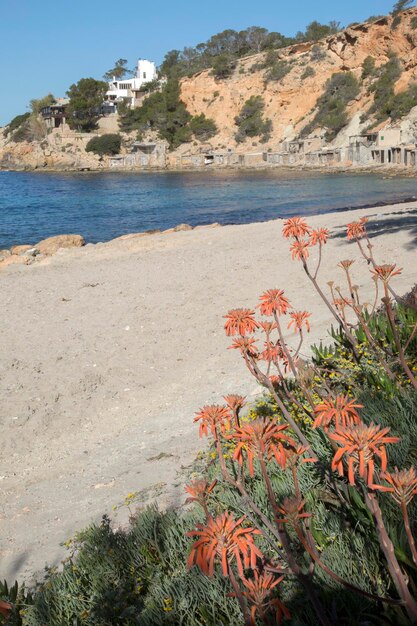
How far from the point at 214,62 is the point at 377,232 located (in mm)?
84013

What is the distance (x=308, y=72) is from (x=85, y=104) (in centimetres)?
3906

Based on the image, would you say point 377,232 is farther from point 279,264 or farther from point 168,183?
point 168,183

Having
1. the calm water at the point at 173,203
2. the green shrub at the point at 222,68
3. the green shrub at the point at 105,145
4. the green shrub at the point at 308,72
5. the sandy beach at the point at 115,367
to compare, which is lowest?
the sandy beach at the point at 115,367

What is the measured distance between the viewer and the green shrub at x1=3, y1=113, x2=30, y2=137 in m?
113

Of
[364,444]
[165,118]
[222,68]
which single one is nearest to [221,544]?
[364,444]

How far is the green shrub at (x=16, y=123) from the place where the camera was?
11271cm

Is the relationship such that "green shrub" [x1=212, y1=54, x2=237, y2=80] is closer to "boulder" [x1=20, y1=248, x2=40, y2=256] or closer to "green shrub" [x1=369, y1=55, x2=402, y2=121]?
"green shrub" [x1=369, y1=55, x2=402, y2=121]

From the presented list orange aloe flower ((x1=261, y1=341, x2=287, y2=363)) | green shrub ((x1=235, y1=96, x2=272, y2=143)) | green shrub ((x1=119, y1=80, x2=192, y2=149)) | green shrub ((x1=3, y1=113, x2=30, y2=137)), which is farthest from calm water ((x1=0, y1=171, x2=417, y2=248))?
green shrub ((x1=3, y1=113, x2=30, y2=137))

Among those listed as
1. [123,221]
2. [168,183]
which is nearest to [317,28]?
[168,183]

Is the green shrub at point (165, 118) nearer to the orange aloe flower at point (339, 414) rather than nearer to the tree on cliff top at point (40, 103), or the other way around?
the tree on cliff top at point (40, 103)

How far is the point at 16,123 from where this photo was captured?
114 m

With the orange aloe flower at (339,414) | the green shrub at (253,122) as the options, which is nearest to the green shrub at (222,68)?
the green shrub at (253,122)

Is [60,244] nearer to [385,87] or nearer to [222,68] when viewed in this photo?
[385,87]

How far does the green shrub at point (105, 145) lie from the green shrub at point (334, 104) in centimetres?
2929
